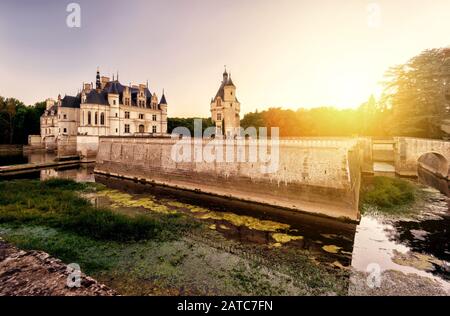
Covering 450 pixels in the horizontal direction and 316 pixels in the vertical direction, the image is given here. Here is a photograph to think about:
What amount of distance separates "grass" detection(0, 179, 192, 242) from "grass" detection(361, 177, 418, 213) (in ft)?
46.7

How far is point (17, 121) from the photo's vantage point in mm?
60719

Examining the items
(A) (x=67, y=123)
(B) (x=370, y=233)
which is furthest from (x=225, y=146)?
(A) (x=67, y=123)

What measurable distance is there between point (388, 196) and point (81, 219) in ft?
71.6

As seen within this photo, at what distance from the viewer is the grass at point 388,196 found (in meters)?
16.4

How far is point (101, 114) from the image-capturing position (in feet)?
127

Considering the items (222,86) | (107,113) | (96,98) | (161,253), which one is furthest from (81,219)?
(96,98)

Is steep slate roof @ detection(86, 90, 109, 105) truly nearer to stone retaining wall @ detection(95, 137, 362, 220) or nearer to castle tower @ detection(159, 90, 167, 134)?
castle tower @ detection(159, 90, 167, 134)

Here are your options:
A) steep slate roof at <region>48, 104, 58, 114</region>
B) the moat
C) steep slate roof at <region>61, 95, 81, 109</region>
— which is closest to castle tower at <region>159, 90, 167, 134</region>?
steep slate roof at <region>61, 95, 81, 109</region>

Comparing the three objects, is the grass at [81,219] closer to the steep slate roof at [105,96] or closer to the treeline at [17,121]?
the steep slate roof at [105,96]

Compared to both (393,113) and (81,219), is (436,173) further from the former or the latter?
(81,219)

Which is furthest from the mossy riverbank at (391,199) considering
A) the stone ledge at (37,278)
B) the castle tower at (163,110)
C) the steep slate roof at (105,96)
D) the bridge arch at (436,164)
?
the steep slate roof at (105,96)

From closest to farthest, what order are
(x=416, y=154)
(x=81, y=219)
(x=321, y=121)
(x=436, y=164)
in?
(x=81, y=219), (x=416, y=154), (x=436, y=164), (x=321, y=121)

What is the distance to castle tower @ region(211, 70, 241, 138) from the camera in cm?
3127
